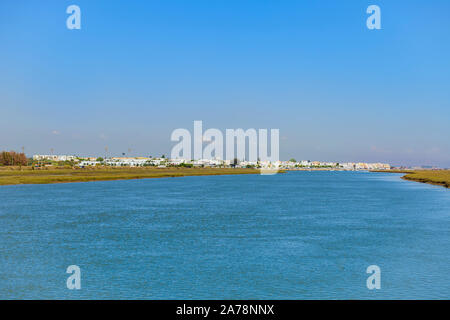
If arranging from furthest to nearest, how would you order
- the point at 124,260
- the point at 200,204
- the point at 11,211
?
1. the point at 200,204
2. the point at 11,211
3. the point at 124,260

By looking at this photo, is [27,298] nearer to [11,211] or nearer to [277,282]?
[277,282]

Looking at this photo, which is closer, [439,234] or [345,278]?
[345,278]

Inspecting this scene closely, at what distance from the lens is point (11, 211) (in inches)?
2062

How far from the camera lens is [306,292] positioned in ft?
70.0

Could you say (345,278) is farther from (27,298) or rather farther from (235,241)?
(27,298)

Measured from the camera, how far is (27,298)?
19938 mm

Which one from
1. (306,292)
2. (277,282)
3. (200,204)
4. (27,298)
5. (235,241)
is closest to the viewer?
(27,298)

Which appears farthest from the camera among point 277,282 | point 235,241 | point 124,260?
point 235,241

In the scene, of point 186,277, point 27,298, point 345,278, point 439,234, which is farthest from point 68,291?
point 439,234

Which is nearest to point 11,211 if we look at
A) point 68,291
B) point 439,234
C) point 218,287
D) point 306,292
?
point 68,291

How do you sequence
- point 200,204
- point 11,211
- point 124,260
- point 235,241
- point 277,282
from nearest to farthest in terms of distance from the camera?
point 277,282 < point 124,260 < point 235,241 < point 11,211 < point 200,204

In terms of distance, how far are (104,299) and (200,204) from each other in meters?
43.6
